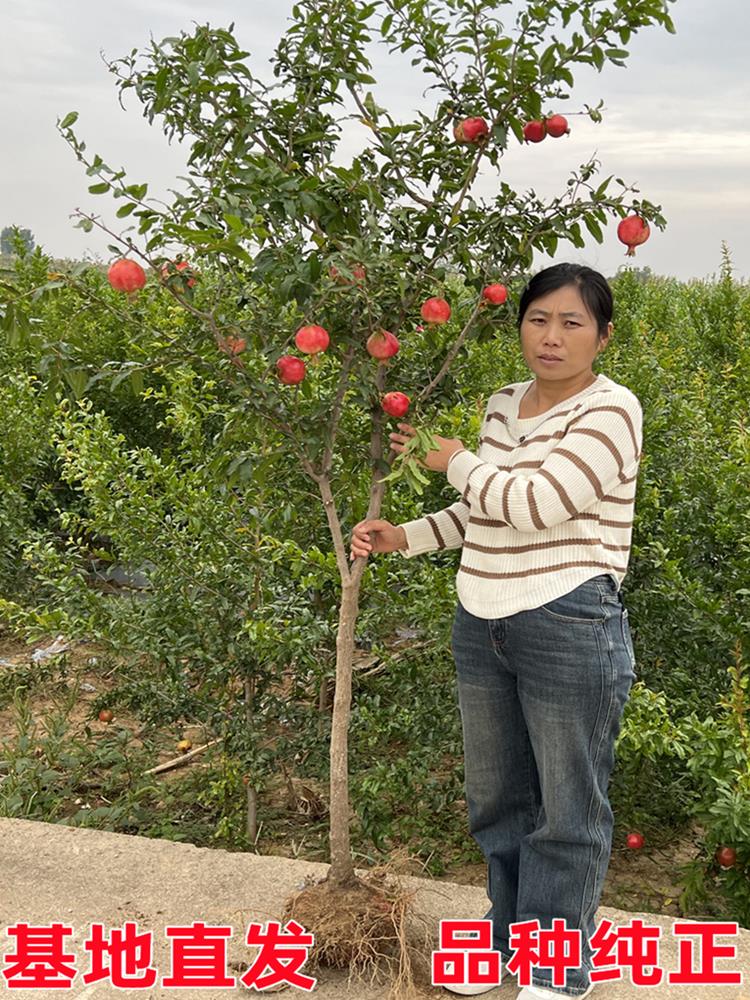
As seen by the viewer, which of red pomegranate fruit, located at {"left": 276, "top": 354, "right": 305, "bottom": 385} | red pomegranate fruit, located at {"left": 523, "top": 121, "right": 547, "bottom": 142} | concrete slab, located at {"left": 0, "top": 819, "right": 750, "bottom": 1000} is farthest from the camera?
concrete slab, located at {"left": 0, "top": 819, "right": 750, "bottom": 1000}

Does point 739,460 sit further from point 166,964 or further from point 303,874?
point 166,964

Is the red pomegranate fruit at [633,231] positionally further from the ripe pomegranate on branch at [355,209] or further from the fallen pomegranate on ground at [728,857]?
the fallen pomegranate on ground at [728,857]

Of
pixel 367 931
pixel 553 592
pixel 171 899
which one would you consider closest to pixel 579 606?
pixel 553 592

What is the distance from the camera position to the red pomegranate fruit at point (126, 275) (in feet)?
7.22

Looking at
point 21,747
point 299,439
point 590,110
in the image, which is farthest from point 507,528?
point 21,747

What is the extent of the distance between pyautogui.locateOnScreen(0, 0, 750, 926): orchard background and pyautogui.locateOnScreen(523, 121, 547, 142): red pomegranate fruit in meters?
0.03

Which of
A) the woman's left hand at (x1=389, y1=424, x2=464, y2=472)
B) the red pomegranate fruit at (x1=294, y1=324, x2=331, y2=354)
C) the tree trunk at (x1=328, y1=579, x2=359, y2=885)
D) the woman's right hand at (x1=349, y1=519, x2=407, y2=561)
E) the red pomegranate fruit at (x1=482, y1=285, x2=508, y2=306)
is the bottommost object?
the tree trunk at (x1=328, y1=579, x2=359, y2=885)

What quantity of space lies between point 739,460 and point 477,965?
68.8 inches

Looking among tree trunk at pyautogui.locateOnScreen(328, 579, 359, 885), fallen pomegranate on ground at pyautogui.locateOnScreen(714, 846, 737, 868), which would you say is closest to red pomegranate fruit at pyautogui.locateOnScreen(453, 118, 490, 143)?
tree trunk at pyautogui.locateOnScreen(328, 579, 359, 885)

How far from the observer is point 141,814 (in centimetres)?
→ 415

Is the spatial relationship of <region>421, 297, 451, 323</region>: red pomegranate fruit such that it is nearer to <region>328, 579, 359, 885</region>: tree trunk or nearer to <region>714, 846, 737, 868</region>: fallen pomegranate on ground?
<region>328, 579, 359, 885</region>: tree trunk

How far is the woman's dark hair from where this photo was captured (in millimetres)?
2365

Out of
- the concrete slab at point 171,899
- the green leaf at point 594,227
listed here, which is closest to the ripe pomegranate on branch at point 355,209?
the green leaf at point 594,227

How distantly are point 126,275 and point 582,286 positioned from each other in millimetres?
953
